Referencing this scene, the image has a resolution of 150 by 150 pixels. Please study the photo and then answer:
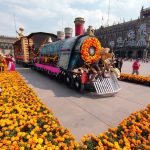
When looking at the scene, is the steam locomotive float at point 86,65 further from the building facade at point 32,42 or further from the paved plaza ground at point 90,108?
the building facade at point 32,42

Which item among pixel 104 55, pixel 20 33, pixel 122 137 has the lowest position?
pixel 122 137

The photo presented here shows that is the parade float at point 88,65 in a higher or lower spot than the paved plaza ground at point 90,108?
higher

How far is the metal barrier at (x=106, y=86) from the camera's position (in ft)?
26.2

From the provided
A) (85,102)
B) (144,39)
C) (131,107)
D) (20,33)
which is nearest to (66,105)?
(85,102)

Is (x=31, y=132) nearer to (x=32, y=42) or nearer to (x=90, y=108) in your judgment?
(x=90, y=108)

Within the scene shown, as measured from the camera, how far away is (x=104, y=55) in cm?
853

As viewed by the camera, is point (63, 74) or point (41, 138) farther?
point (63, 74)

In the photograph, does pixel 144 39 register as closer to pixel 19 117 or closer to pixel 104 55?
pixel 104 55

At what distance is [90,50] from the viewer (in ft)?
30.8

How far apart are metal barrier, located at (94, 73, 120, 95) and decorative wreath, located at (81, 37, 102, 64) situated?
1.44m

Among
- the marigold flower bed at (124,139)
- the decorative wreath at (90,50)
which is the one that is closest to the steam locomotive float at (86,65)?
the decorative wreath at (90,50)

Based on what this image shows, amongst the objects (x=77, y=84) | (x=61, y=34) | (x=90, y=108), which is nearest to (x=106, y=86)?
(x=77, y=84)

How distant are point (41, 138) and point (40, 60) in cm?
1384

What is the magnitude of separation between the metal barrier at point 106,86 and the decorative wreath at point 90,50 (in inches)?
56.8
